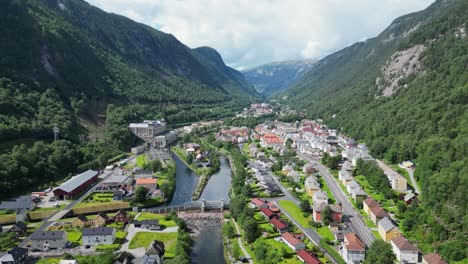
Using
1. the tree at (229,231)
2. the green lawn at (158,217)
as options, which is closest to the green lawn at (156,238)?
the green lawn at (158,217)

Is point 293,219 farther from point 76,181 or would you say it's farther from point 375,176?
point 76,181

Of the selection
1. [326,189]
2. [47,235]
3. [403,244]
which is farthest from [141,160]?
[403,244]

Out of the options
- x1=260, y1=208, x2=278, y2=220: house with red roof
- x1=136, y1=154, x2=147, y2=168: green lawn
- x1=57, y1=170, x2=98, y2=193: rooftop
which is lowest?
x1=260, y1=208, x2=278, y2=220: house with red roof

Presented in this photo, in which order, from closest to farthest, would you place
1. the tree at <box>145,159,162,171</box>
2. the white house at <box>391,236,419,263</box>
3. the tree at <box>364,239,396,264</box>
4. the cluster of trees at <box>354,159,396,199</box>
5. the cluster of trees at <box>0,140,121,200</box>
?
the tree at <box>364,239,396,264</box>, the white house at <box>391,236,419,263</box>, the cluster of trees at <box>354,159,396,199</box>, the cluster of trees at <box>0,140,121,200</box>, the tree at <box>145,159,162,171</box>

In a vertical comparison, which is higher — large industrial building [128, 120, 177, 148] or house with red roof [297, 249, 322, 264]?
large industrial building [128, 120, 177, 148]

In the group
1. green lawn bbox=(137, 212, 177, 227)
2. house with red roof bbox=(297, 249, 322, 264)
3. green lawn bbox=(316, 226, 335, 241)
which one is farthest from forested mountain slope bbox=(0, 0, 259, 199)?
green lawn bbox=(316, 226, 335, 241)

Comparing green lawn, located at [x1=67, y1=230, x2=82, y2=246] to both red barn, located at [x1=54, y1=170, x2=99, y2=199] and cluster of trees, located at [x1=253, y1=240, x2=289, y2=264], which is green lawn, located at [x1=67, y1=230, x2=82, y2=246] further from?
cluster of trees, located at [x1=253, y1=240, x2=289, y2=264]

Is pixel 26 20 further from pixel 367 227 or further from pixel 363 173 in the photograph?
pixel 367 227
